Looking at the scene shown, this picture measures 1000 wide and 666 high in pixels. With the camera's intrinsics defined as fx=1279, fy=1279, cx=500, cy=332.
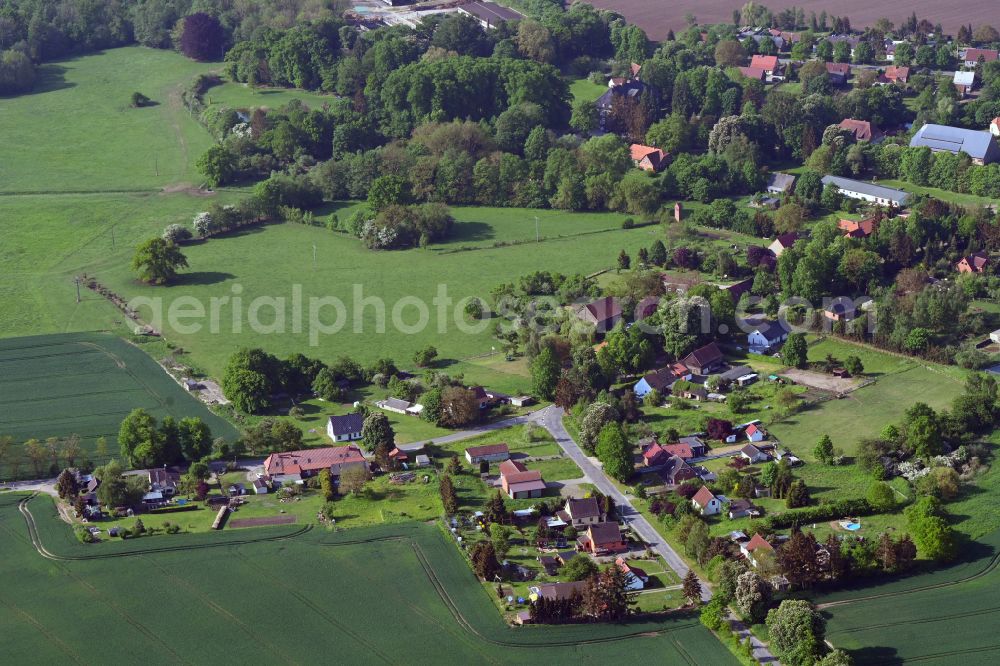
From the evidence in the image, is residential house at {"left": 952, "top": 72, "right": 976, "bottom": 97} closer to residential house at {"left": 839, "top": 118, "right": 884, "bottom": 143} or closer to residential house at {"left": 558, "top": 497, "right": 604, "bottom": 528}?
residential house at {"left": 839, "top": 118, "right": 884, "bottom": 143}

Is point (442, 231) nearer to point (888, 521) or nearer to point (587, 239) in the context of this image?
point (587, 239)

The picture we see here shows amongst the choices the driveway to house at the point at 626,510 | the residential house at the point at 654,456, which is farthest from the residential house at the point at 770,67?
the residential house at the point at 654,456

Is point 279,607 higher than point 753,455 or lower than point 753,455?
lower

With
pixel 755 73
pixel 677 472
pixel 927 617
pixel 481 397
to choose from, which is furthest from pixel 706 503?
pixel 755 73

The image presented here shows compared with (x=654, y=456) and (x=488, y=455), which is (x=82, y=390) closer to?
(x=488, y=455)

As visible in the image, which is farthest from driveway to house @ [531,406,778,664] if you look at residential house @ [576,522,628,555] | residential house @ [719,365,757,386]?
residential house @ [719,365,757,386]

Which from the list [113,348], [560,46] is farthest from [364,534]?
[560,46]

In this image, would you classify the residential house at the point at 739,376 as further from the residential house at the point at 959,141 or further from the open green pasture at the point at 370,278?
the residential house at the point at 959,141
